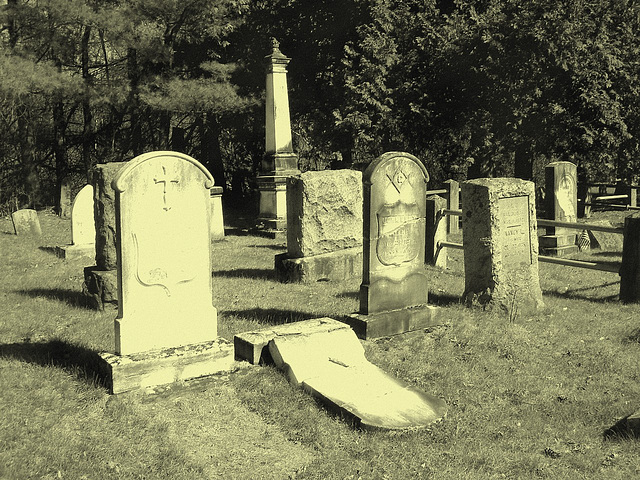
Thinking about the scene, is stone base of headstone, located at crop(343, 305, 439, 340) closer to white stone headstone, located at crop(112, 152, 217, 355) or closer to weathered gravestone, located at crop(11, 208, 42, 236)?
white stone headstone, located at crop(112, 152, 217, 355)

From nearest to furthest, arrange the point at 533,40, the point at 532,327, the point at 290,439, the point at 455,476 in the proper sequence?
the point at 455,476 → the point at 290,439 → the point at 532,327 → the point at 533,40

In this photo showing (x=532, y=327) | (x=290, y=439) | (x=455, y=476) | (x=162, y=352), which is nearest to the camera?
(x=455, y=476)

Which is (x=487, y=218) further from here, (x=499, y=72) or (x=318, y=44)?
(x=318, y=44)

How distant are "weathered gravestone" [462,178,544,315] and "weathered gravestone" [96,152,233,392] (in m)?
3.68

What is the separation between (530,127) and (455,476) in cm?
1629

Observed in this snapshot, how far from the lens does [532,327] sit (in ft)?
27.2

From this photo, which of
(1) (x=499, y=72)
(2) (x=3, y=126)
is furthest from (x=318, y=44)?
(2) (x=3, y=126)

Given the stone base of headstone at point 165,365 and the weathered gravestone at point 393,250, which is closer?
the stone base of headstone at point 165,365

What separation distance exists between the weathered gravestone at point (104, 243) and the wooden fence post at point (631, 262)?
651cm

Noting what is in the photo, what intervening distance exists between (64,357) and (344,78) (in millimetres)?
14562

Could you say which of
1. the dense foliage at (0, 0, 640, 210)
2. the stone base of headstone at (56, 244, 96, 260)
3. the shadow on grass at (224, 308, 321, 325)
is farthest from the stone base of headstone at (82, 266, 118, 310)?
the dense foliage at (0, 0, 640, 210)

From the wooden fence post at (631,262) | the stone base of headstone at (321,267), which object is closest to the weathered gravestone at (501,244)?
the wooden fence post at (631,262)

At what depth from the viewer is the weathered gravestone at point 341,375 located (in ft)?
18.5

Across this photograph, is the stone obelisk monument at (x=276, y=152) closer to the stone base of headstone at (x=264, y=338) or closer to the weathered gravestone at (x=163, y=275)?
the stone base of headstone at (x=264, y=338)
